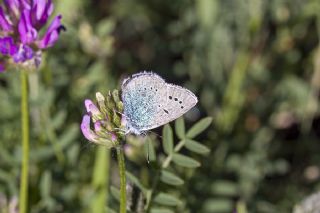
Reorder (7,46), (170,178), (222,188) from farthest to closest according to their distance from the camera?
1. (222,188)
2. (170,178)
3. (7,46)

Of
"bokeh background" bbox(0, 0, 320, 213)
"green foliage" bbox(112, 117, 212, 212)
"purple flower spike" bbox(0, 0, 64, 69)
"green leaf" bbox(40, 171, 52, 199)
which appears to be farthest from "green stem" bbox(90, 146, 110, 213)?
"purple flower spike" bbox(0, 0, 64, 69)

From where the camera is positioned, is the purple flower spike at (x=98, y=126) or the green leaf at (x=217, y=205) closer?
the purple flower spike at (x=98, y=126)

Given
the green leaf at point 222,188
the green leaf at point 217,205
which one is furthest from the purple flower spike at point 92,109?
the green leaf at point 222,188

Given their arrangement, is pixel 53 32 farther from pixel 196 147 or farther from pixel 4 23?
pixel 196 147

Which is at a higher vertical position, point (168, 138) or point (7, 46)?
point (7, 46)

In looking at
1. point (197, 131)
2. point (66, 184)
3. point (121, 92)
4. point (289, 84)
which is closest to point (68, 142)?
point (66, 184)

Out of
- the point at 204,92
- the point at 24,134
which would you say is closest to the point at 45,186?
the point at 24,134

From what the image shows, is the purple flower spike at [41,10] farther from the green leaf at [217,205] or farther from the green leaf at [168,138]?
the green leaf at [217,205]

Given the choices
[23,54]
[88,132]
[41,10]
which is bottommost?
[88,132]
